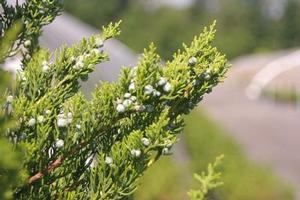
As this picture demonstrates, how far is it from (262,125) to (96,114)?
1220 inches

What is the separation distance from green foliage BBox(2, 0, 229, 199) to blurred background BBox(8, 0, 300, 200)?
1.15 m

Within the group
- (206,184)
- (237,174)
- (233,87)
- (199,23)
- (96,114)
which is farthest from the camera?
(199,23)

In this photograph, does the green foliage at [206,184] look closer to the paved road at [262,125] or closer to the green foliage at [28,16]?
the green foliage at [28,16]

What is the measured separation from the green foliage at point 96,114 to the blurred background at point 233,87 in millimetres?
1153

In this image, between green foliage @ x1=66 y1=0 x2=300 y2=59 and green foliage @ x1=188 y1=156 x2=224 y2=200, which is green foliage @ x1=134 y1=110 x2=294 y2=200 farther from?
green foliage @ x1=66 y1=0 x2=300 y2=59

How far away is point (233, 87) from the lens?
178 feet

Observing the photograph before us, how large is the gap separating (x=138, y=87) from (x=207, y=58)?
14.9 inches

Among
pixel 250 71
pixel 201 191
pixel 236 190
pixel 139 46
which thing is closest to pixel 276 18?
pixel 139 46

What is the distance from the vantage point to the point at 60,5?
286 cm

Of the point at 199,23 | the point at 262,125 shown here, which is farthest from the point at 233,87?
the point at 199,23

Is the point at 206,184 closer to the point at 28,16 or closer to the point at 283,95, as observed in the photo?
the point at 28,16

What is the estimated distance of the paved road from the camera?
24.0 metres

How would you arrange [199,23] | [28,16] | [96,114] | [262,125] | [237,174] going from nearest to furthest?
[96,114] → [28,16] → [237,174] → [262,125] → [199,23]

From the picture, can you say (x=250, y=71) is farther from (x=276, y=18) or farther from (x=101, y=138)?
(x=101, y=138)
